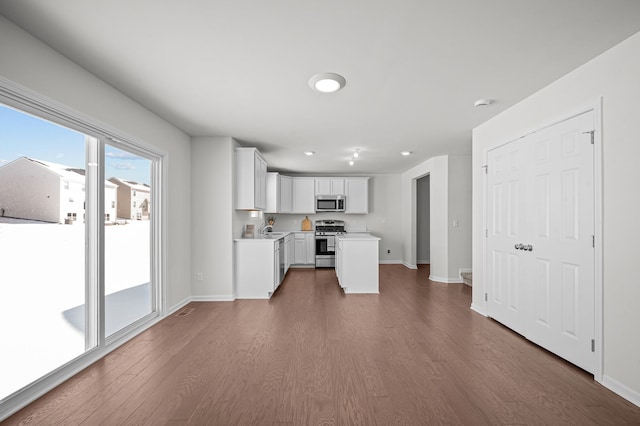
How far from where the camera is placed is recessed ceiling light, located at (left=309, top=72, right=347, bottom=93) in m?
2.39

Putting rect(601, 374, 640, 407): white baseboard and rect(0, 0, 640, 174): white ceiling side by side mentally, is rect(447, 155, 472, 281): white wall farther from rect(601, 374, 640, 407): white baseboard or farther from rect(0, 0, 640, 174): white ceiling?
rect(601, 374, 640, 407): white baseboard

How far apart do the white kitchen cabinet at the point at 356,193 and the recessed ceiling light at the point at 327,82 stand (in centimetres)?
491

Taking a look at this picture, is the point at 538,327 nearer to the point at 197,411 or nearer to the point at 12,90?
the point at 197,411

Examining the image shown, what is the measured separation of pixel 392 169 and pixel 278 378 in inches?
230

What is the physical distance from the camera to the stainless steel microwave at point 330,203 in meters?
7.41

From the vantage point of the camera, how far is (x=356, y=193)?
7473 mm

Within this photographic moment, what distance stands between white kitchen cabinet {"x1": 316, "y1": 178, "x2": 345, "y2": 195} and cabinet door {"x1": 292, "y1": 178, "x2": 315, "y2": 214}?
158mm

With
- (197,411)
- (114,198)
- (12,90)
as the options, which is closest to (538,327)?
(197,411)

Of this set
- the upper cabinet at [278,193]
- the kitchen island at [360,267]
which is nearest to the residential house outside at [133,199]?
the kitchen island at [360,267]

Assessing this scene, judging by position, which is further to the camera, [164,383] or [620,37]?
[164,383]

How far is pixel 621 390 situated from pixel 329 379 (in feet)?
6.61

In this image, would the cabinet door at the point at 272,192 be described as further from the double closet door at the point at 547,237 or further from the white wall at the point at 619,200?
the white wall at the point at 619,200

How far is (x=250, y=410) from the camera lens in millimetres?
1802

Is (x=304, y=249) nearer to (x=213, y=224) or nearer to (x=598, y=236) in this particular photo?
(x=213, y=224)
